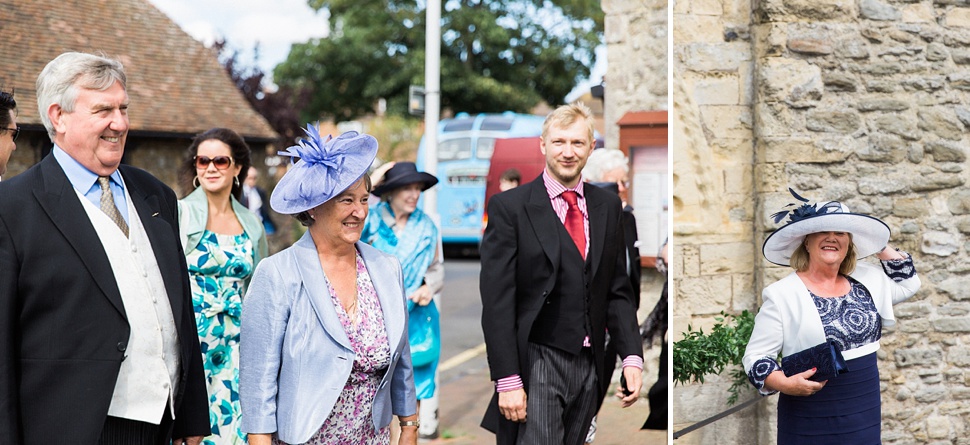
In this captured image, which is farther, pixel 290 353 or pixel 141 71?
pixel 141 71

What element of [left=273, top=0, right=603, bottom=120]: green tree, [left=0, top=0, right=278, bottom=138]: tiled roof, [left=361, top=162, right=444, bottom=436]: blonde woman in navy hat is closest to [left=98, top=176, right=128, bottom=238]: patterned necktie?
[left=361, top=162, right=444, bottom=436]: blonde woman in navy hat

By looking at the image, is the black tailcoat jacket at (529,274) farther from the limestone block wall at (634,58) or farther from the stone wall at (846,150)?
the limestone block wall at (634,58)

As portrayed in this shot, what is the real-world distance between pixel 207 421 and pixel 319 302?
534 millimetres

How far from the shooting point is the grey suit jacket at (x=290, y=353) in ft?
9.77

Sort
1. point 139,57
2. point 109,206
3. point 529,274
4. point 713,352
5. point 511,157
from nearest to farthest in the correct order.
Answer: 1. point 109,206
2. point 529,274
3. point 713,352
4. point 139,57
5. point 511,157

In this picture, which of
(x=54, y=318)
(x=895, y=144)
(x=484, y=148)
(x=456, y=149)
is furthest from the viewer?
(x=456, y=149)

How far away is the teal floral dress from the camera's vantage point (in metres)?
4.64

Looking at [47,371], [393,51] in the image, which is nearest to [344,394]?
[47,371]

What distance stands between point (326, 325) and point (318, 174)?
0.49 m

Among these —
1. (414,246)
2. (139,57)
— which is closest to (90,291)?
(414,246)

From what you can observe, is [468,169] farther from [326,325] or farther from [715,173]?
[326,325]

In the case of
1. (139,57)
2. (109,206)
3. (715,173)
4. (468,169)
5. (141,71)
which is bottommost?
(109,206)

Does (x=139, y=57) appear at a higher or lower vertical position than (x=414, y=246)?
higher

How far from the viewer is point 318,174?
122 inches
